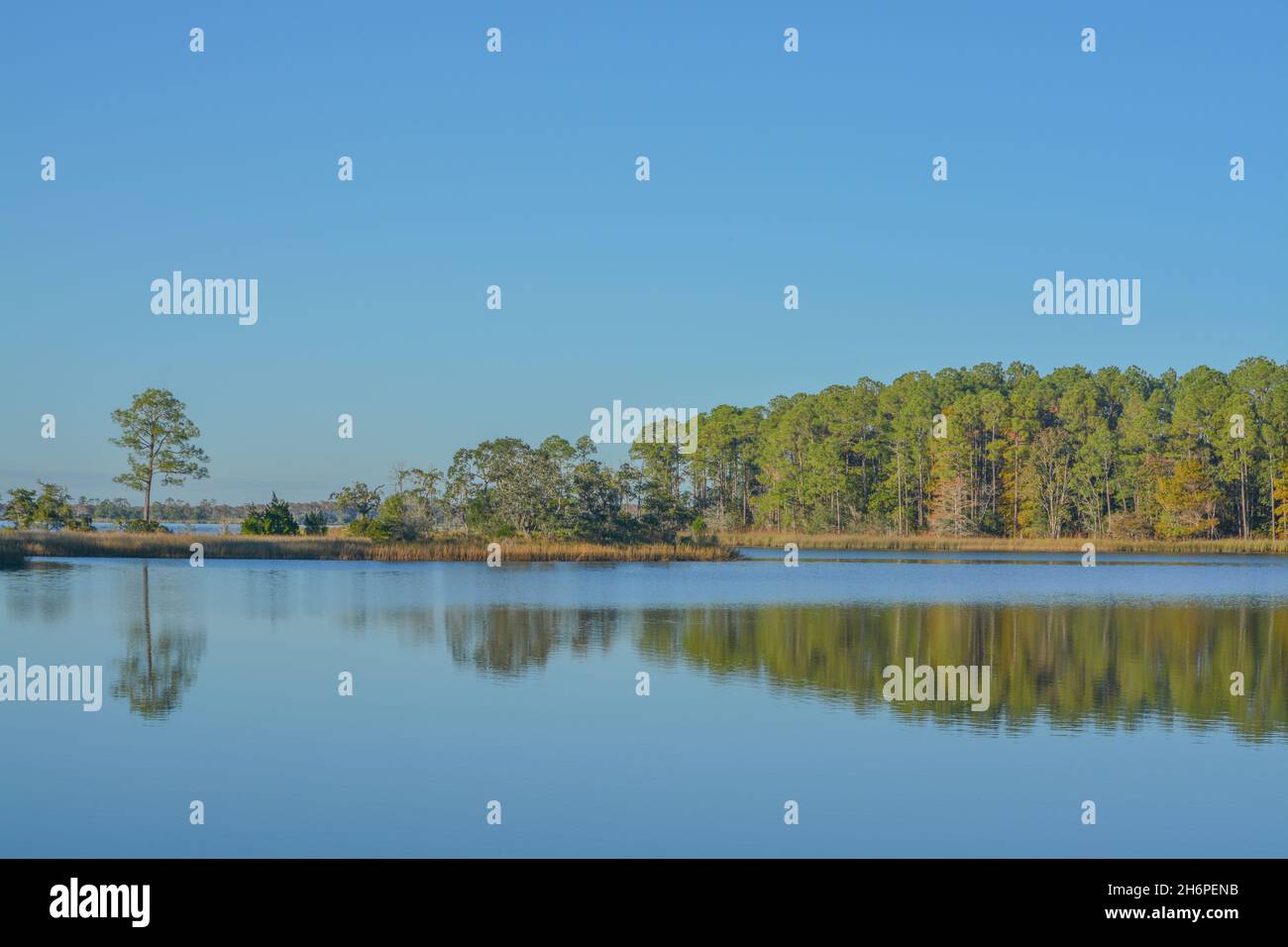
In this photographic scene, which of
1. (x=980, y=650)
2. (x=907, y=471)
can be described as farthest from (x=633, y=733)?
(x=907, y=471)

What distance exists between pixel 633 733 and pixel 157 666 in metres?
8.52

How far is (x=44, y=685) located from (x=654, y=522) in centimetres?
3771

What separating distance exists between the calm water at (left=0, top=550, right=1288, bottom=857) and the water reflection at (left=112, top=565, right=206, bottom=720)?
0.09m

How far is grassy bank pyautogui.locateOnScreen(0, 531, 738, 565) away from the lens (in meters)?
47.2

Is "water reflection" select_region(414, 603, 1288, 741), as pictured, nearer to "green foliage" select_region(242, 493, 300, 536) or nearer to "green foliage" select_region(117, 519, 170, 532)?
"green foliage" select_region(242, 493, 300, 536)

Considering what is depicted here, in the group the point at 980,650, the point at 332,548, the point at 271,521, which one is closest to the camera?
the point at 980,650

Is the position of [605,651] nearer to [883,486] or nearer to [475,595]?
[475,595]

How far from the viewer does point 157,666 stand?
745 inches

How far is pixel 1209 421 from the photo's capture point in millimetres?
73125

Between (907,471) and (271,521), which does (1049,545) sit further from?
(271,521)

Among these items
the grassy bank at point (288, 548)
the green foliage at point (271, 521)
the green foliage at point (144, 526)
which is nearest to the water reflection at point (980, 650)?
Answer: the grassy bank at point (288, 548)

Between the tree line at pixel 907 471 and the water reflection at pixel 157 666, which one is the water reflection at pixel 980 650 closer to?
the water reflection at pixel 157 666

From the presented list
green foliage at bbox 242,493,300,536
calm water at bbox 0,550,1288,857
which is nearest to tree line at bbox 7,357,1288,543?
green foliage at bbox 242,493,300,536
